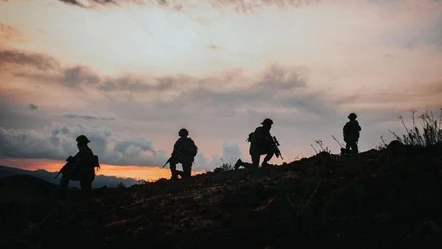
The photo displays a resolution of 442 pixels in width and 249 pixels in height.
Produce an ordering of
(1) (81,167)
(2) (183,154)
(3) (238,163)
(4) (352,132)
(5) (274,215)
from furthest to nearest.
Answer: (2) (183,154) < (4) (352,132) < (3) (238,163) < (1) (81,167) < (5) (274,215)

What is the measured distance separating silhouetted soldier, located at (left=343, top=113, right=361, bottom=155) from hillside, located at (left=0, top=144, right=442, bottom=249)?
21.2ft

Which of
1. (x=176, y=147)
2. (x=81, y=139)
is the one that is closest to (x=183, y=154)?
(x=176, y=147)

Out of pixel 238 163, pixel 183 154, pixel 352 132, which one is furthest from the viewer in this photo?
pixel 183 154

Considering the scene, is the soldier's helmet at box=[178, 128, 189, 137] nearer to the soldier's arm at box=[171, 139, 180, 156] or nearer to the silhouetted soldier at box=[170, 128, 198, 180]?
the silhouetted soldier at box=[170, 128, 198, 180]

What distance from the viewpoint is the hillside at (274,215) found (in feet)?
19.8

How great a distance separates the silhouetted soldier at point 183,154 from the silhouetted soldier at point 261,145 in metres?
2.12

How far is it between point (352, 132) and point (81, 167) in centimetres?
950

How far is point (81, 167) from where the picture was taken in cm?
1492

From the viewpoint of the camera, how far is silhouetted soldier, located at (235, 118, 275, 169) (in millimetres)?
16531

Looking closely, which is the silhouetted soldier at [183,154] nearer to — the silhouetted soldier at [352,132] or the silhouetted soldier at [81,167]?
Answer: the silhouetted soldier at [81,167]

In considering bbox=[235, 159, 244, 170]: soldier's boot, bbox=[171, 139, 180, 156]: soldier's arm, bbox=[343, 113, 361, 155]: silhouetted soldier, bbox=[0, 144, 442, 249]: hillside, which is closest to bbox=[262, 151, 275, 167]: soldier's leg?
bbox=[235, 159, 244, 170]: soldier's boot

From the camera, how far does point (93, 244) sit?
773 centimetres

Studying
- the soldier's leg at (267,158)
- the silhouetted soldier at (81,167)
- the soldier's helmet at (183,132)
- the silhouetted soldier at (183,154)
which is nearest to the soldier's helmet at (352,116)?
the soldier's leg at (267,158)

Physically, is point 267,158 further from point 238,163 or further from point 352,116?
point 352,116
